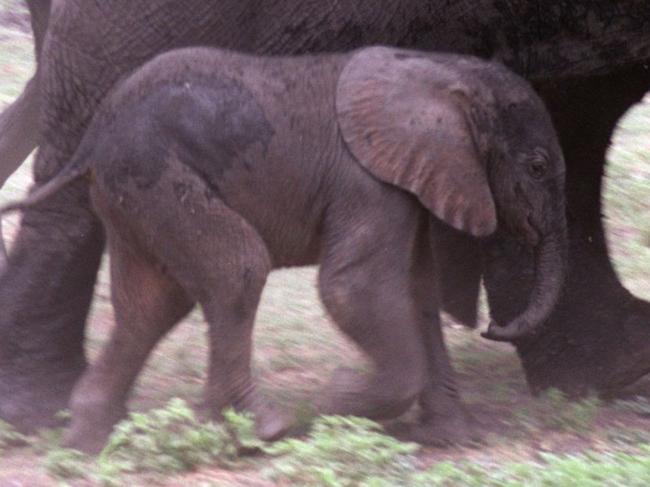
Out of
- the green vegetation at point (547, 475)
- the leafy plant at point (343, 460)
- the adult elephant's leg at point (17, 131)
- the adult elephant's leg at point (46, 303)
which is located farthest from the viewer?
the adult elephant's leg at point (17, 131)

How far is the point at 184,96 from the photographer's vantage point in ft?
15.1

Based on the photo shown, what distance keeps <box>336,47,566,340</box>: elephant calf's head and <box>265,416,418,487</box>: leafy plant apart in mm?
682

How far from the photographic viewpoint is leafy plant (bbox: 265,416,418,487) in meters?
4.24

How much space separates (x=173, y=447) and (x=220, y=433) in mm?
140

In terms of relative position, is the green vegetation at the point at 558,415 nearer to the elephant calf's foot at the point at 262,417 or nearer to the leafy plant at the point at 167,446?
the elephant calf's foot at the point at 262,417

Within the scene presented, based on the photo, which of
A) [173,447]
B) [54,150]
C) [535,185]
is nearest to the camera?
[173,447]

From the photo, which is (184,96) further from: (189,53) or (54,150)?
(54,150)

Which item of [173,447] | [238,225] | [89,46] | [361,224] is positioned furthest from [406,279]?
[89,46]

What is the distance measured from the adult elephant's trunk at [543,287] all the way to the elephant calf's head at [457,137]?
0.01m

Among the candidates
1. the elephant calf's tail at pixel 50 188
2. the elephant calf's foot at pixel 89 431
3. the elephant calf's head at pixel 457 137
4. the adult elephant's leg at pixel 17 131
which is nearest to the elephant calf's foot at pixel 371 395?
the elephant calf's head at pixel 457 137

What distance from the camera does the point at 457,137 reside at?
15.4 ft

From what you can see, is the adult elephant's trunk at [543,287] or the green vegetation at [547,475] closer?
the green vegetation at [547,475]

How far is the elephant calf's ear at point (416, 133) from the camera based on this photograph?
4633 mm

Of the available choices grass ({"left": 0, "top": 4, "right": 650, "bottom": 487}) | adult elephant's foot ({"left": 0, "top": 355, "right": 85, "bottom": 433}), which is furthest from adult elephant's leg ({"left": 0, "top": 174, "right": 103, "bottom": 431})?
grass ({"left": 0, "top": 4, "right": 650, "bottom": 487})
